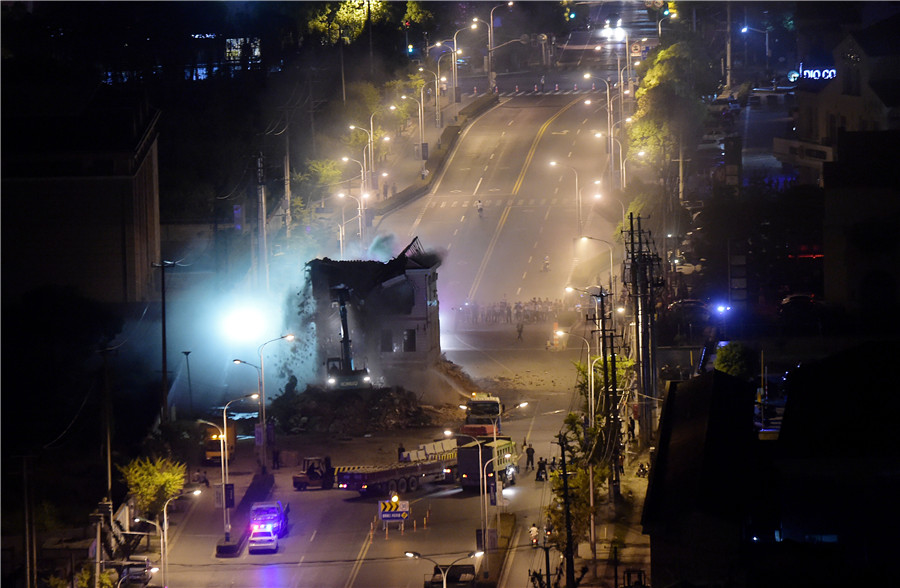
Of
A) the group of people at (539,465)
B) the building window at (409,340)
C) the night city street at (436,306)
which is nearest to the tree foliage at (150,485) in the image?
the night city street at (436,306)

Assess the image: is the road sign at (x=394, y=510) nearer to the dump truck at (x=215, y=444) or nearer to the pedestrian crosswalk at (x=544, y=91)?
the dump truck at (x=215, y=444)

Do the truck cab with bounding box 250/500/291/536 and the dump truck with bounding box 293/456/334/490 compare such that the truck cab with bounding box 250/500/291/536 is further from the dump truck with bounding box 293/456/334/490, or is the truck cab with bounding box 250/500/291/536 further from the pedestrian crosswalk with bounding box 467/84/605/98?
the pedestrian crosswalk with bounding box 467/84/605/98

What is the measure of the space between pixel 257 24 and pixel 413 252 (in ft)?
120

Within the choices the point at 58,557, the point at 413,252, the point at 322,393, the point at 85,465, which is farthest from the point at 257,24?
the point at 58,557

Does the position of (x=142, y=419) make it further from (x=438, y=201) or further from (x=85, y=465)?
(x=438, y=201)

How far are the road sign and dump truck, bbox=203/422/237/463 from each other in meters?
7.78

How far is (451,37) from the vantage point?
11356 cm

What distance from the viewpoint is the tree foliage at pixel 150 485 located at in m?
38.1

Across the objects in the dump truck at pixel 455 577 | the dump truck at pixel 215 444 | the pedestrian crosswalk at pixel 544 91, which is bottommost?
the dump truck at pixel 455 577

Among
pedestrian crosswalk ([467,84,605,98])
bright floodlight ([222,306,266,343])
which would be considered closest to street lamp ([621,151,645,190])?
pedestrian crosswalk ([467,84,605,98])

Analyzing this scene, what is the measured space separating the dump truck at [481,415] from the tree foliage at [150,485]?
36.6 feet

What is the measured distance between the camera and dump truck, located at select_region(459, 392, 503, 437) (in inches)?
1834

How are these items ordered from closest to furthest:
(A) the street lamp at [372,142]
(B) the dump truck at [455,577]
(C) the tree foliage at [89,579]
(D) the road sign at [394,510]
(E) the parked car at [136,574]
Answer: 1. (B) the dump truck at [455,577]
2. (C) the tree foliage at [89,579]
3. (E) the parked car at [136,574]
4. (D) the road sign at [394,510]
5. (A) the street lamp at [372,142]

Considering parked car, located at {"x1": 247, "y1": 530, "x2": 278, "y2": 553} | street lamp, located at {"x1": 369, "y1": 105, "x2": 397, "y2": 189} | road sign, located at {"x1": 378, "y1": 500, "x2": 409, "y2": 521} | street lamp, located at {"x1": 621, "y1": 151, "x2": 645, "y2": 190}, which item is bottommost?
parked car, located at {"x1": 247, "y1": 530, "x2": 278, "y2": 553}
